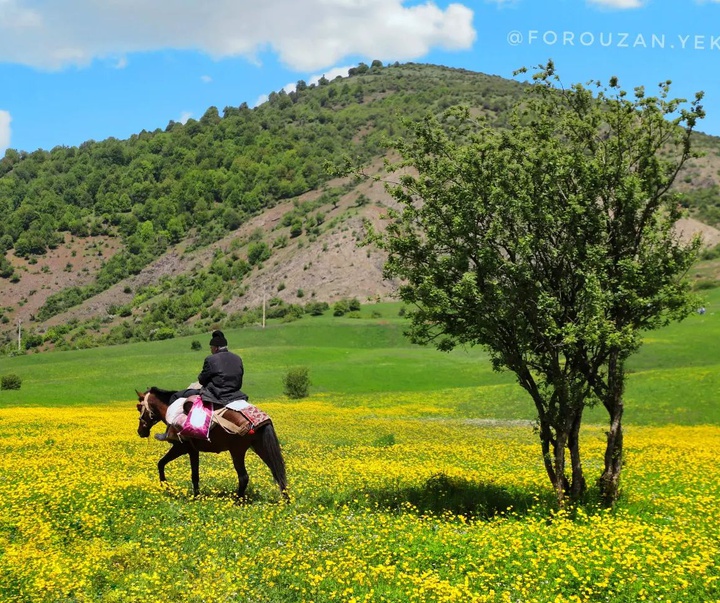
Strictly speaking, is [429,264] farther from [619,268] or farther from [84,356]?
[84,356]

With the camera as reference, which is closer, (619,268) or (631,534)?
(631,534)

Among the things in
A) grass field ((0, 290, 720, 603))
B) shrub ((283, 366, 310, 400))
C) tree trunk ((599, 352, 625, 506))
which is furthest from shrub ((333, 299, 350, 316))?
tree trunk ((599, 352, 625, 506))

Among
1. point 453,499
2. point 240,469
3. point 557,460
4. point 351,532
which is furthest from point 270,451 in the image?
point 557,460

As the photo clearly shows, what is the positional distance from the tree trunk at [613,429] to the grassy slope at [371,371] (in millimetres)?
26402

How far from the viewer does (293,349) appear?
312 ft

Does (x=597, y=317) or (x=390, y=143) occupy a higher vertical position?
(x=390, y=143)

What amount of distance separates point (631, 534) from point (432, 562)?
3762 millimetres

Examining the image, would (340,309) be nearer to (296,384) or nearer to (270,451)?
(296,384)

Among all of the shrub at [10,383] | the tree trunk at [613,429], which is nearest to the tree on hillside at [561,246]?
the tree trunk at [613,429]

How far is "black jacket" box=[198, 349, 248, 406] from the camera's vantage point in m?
15.5

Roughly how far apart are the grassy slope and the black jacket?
102 feet

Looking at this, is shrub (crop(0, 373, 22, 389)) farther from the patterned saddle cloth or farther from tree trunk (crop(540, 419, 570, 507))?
tree trunk (crop(540, 419, 570, 507))

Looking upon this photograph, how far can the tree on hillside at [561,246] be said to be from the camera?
44.4 feet

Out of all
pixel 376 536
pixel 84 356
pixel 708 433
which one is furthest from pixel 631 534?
pixel 84 356
